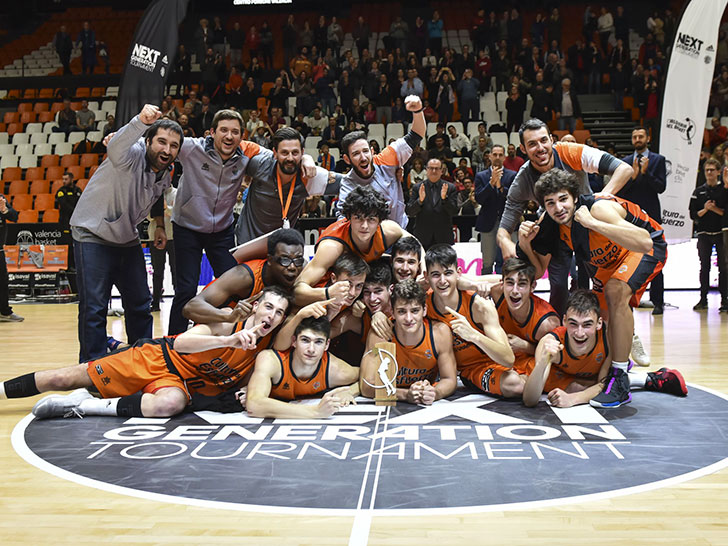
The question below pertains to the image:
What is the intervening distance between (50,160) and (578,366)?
45.0 ft

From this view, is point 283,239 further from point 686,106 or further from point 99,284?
point 686,106

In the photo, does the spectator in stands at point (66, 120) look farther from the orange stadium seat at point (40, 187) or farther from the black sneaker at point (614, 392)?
the black sneaker at point (614, 392)

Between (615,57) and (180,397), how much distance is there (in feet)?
46.2

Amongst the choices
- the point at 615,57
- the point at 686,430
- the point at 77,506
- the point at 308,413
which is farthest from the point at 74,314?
the point at 615,57

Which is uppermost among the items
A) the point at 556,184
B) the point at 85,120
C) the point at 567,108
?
the point at 85,120

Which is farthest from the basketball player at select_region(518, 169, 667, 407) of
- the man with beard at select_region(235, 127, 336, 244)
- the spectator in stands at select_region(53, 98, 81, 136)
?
the spectator in stands at select_region(53, 98, 81, 136)

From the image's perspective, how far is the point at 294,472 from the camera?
114 inches

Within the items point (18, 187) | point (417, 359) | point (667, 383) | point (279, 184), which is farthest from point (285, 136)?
point (18, 187)

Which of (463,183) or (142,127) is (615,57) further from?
(142,127)

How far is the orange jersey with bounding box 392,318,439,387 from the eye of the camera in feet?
14.1

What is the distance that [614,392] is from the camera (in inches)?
159

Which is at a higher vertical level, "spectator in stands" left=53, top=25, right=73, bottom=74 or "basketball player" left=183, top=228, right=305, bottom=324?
"spectator in stands" left=53, top=25, right=73, bottom=74

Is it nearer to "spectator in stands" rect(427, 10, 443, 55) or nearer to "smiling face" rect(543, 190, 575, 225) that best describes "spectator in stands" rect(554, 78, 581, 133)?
"spectator in stands" rect(427, 10, 443, 55)

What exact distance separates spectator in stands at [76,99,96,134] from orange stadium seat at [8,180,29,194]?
180 centimetres
